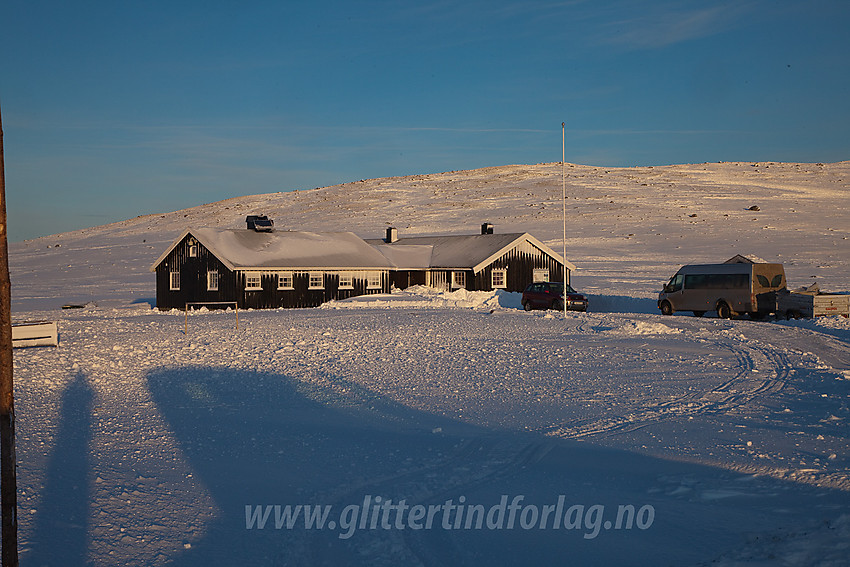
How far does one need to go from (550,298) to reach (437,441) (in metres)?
27.0

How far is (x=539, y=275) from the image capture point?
1805 inches

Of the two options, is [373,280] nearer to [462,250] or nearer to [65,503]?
[462,250]

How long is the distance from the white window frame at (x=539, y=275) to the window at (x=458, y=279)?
4561 mm

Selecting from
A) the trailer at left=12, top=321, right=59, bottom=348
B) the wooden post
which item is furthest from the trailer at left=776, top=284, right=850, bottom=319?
the wooden post

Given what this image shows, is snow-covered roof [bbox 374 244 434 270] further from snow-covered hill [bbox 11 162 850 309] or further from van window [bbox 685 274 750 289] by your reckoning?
van window [bbox 685 274 750 289]

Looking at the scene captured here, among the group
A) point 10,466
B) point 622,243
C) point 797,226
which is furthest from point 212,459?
point 797,226

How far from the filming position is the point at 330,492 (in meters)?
9.20

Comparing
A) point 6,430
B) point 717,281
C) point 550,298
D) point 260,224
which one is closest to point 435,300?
point 550,298

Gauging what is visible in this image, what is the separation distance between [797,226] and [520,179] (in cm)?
5711

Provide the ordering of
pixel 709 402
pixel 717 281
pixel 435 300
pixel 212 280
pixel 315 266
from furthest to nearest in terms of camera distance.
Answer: pixel 315 266, pixel 212 280, pixel 435 300, pixel 717 281, pixel 709 402

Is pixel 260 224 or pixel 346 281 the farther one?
pixel 260 224

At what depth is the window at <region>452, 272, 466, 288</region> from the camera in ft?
146

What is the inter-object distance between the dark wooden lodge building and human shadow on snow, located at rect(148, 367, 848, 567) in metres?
25.4

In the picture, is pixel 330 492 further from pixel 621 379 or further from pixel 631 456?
pixel 621 379
